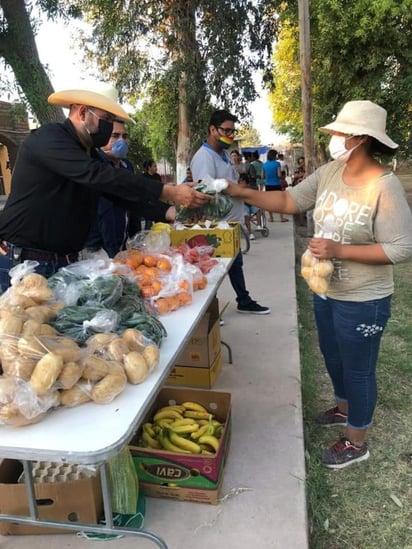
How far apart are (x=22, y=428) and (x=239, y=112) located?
10260mm

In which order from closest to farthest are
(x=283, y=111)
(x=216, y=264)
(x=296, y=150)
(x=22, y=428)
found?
1. (x=22, y=428)
2. (x=216, y=264)
3. (x=283, y=111)
4. (x=296, y=150)

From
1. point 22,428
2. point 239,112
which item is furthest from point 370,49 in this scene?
point 22,428

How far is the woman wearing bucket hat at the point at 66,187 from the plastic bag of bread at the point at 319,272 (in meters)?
0.71

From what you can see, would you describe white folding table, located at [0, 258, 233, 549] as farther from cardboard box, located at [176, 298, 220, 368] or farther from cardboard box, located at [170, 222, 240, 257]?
cardboard box, located at [170, 222, 240, 257]

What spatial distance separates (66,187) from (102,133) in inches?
12.3

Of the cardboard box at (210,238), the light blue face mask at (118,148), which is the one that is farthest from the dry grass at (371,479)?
the light blue face mask at (118,148)

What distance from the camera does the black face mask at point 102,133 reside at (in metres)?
2.19

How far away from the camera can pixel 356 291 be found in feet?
7.06

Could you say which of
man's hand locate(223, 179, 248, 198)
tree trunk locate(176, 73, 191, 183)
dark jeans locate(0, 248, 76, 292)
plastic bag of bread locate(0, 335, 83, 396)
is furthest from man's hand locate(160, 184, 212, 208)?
tree trunk locate(176, 73, 191, 183)

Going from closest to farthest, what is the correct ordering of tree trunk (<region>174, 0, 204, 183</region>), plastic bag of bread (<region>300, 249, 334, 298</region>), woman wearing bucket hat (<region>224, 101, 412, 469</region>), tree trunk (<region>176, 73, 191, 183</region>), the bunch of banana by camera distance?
woman wearing bucket hat (<region>224, 101, 412, 469</region>) → plastic bag of bread (<region>300, 249, 334, 298</region>) → the bunch of banana → tree trunk (<region>174, 0, 204, 183</region>) → tree trunk (<region>176, 73, 191, 183</region>)

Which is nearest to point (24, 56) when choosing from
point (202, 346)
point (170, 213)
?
point (170, 213)

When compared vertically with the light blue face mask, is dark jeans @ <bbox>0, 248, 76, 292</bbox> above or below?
below

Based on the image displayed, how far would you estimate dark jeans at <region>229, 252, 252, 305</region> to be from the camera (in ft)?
13.9

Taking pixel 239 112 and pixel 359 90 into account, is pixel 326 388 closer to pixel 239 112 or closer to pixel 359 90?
pixel 239 112
